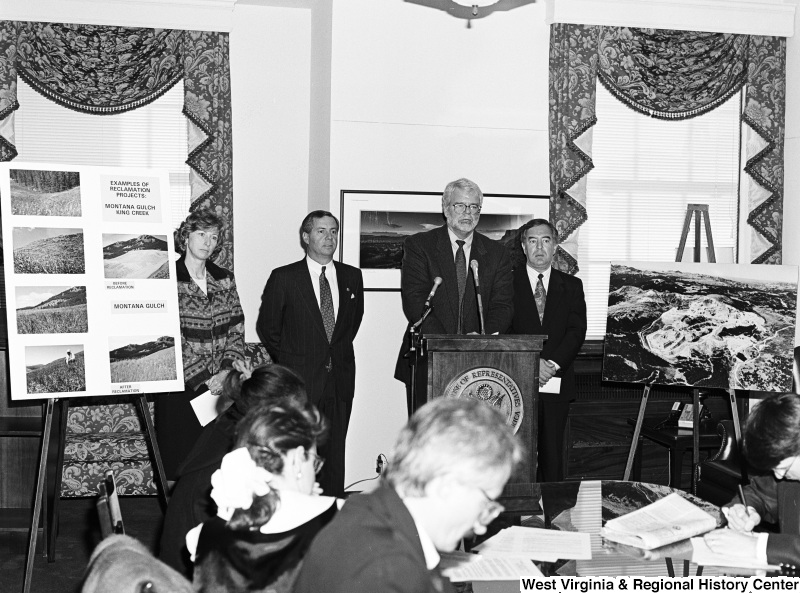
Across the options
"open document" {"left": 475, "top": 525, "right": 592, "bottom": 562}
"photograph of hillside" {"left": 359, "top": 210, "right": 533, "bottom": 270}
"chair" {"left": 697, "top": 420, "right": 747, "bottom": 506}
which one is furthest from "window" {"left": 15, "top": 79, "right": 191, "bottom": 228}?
"open document" {"left": 475, "top": 525, "right": 592, "bottom": 562}

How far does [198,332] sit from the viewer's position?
4398 millimetres

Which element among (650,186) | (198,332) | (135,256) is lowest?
(198,332)

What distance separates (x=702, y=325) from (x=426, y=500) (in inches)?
150

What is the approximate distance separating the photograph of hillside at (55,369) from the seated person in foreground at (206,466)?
4.64 feet

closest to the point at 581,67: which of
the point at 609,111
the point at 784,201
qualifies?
the point at 609,111

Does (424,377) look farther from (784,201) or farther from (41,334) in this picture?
(784,201)

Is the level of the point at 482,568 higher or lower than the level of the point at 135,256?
lower

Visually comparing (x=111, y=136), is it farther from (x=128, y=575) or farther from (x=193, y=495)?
(x=128, y=575)

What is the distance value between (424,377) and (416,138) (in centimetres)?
249

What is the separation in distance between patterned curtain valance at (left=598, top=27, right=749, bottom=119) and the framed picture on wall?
149 cm

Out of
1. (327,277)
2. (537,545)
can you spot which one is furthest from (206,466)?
(327,277)

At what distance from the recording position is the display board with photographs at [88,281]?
3.74m

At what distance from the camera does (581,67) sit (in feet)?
21.1

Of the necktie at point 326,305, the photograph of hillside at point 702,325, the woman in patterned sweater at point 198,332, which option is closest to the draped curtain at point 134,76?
the necktie at point 326,305
